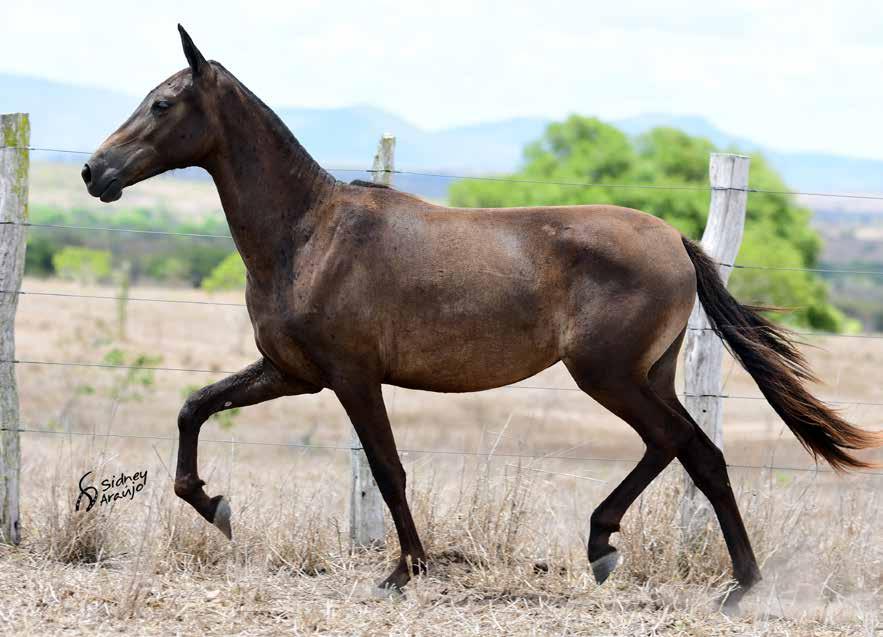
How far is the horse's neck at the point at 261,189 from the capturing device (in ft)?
16.7

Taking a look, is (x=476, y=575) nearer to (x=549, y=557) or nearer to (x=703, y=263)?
(x=549, y=557)

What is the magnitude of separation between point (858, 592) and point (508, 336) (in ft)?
7.21

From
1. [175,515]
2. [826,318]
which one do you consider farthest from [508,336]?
[826,318]

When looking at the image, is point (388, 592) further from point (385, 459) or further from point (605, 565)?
point (605, 565)

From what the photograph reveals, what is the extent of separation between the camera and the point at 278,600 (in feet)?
16.4

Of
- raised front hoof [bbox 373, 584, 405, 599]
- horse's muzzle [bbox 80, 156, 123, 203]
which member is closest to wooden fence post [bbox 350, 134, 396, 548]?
raised front hoof [bbox 373, 584, 405, 599]

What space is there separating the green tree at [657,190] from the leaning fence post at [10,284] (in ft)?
80.6

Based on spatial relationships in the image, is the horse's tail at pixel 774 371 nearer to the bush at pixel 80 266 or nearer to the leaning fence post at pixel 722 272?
the leaning fence post at pixel 722 272

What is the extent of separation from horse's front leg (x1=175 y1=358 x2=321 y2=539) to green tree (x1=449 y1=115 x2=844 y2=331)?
24.7m

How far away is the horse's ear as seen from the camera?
4.84 m

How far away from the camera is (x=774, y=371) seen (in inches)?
209

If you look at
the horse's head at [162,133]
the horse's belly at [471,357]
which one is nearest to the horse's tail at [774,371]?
the horse's belly at [471,357]

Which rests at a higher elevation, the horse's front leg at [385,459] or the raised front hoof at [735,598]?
the horse's front leg at [385,459]

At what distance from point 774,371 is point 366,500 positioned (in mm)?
2239
